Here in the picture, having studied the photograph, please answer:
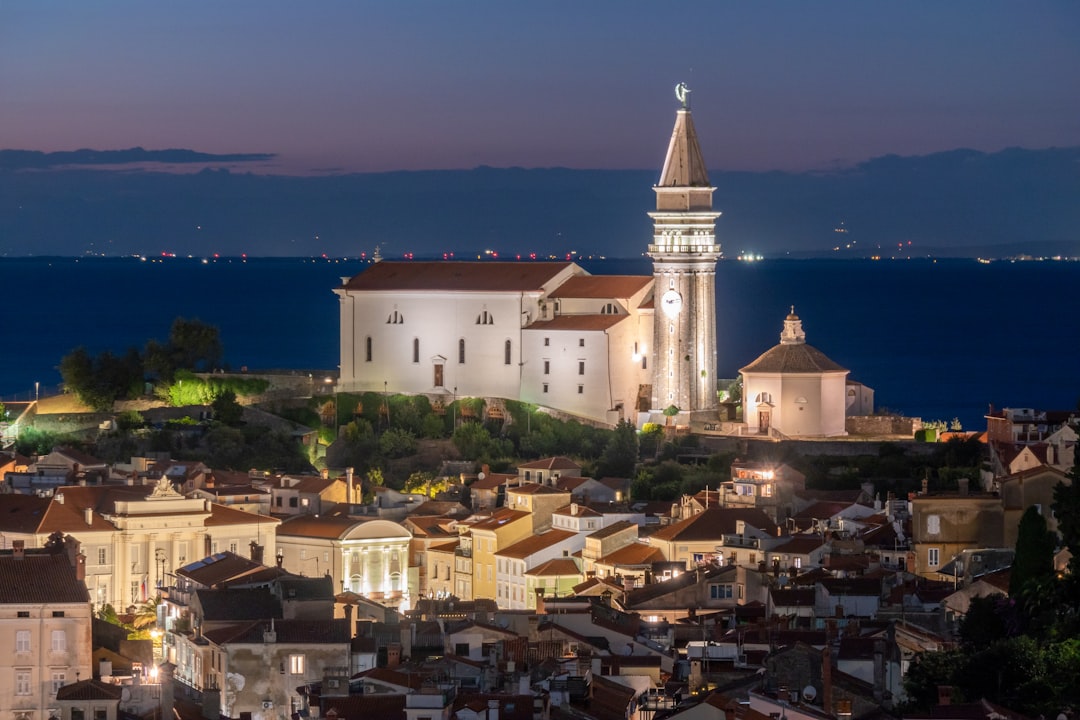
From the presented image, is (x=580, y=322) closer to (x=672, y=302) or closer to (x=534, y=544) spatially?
(x=672, y=302)

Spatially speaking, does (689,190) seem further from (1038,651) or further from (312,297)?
(312,297)

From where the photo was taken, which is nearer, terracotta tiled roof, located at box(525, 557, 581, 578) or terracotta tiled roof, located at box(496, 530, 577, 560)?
terracotta tiled roof, located at box(525, 557, 581, 578)

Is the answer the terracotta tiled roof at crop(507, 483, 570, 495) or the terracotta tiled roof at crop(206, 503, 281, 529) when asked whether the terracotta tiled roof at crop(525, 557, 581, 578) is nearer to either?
the terracotta tiled roof at crop(507, 483, 570, 495)

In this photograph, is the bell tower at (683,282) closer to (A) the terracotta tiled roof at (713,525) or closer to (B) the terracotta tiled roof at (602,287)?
(B) the terracotta tiled roof at (602,287)

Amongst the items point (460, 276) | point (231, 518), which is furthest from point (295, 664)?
point (460, 276)

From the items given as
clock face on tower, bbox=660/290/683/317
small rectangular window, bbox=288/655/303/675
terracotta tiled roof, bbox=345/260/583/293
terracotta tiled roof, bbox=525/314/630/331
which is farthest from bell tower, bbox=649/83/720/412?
small rectangular window, bbox=288/655/303/675

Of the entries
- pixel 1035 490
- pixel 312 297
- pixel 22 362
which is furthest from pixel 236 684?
A: pixel 312 297

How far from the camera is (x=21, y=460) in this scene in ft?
193

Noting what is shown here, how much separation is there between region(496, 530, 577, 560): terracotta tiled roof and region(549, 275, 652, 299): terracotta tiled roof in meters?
16.2

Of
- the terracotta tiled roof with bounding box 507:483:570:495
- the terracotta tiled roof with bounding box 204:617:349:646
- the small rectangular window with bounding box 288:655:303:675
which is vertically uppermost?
the terracotta tiled roof with bounding box 507:483:570:495

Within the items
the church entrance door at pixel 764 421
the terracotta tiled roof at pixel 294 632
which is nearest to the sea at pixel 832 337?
the church entrance door at pixel 764 421

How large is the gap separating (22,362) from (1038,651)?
3760 inches

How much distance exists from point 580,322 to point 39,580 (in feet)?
96.7

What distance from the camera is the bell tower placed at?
6206 cm
